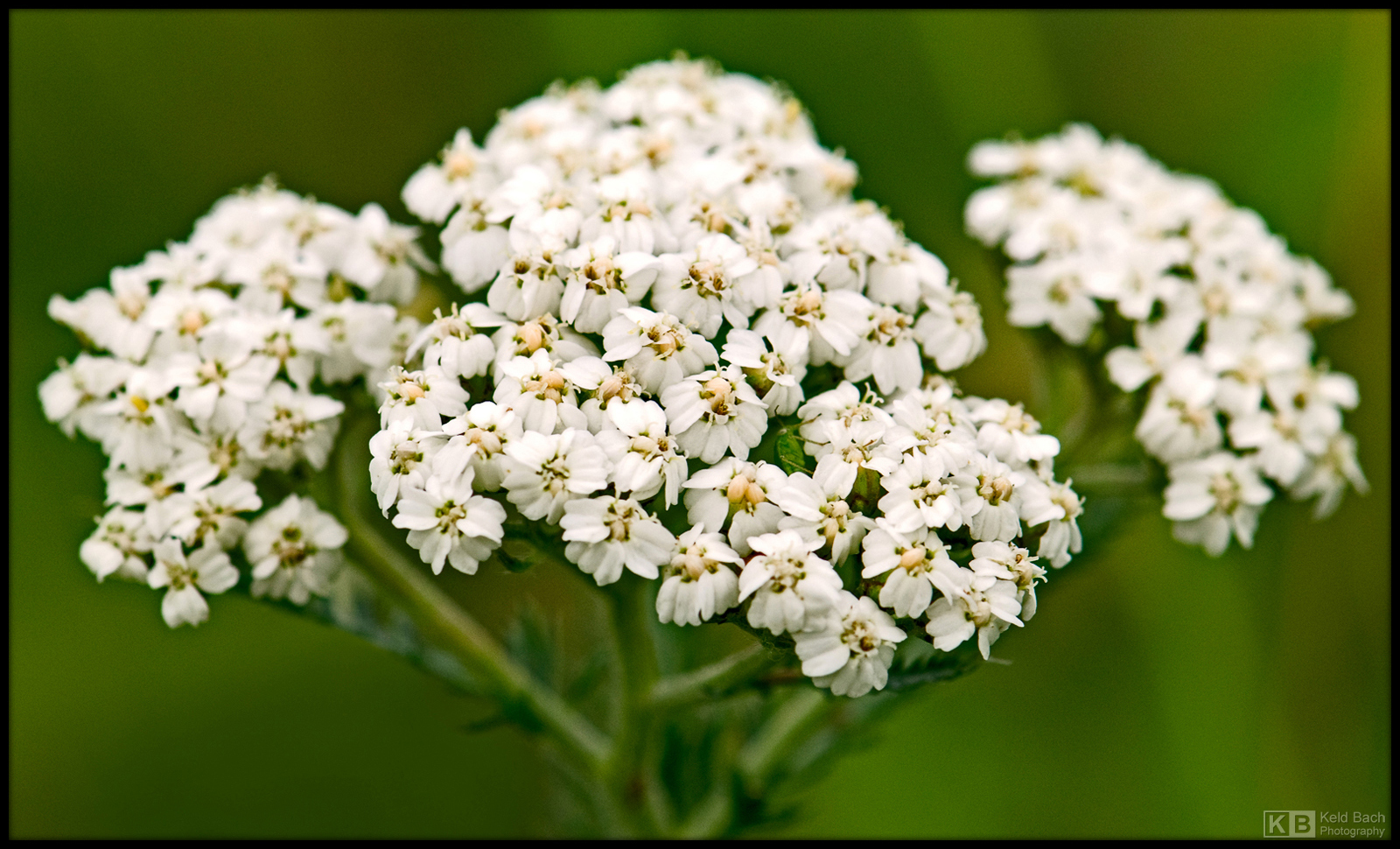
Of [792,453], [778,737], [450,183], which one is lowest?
[778,737]

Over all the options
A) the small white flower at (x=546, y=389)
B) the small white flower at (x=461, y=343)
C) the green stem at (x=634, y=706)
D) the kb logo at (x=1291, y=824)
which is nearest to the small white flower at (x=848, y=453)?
the small white flower at (x=546, y=389)

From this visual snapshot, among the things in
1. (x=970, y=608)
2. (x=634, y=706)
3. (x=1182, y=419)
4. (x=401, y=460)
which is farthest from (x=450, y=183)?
(x=1182, y=419)

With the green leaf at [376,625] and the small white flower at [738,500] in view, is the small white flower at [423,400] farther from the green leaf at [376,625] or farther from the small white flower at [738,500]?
the green leaf at [376,625]

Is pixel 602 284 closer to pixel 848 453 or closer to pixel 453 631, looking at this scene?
pixel 848 453

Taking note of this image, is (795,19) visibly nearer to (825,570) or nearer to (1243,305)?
(1243,305)

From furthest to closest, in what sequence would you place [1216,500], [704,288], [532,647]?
1. [532,647]
2. [1216,500]
3. [704,288]

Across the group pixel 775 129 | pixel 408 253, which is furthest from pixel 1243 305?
pixel 408 253
